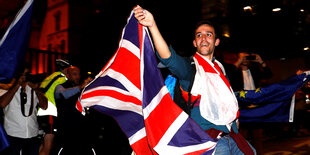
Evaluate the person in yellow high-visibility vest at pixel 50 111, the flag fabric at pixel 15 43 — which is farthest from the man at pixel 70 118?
the flag fabric at pixel 15 43

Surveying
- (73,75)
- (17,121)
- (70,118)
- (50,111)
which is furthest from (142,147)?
(50,111)

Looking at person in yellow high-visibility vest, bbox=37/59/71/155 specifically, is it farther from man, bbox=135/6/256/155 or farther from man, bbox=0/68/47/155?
man, bbox=135/6/256/155

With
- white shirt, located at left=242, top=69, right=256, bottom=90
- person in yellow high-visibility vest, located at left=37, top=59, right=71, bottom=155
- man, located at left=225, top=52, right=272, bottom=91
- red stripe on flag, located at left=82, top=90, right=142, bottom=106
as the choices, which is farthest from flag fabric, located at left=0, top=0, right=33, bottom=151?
white shirt, located at left=242, top=69, right=256, bottom=90

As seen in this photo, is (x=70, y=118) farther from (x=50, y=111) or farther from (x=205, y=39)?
(x=205, y=39)

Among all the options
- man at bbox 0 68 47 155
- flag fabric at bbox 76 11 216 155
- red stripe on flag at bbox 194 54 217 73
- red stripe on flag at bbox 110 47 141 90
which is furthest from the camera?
man at bbox 0 68 47 155

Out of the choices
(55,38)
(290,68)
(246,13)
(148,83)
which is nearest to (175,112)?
(148,83)

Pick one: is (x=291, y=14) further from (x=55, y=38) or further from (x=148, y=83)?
(x=55, y=38)

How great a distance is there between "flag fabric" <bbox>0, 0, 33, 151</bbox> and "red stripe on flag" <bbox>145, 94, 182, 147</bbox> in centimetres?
127

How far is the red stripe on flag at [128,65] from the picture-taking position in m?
2.50

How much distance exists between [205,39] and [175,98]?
579 mm

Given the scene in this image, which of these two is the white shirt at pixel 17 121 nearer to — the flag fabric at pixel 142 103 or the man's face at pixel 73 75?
the man's face at pixel 73 75

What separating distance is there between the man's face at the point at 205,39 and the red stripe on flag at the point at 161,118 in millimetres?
567

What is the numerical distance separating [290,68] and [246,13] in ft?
13.8

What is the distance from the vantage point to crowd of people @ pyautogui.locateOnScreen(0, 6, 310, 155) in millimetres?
2045
